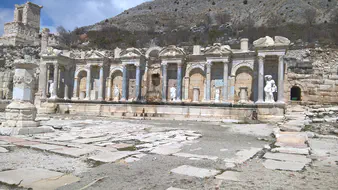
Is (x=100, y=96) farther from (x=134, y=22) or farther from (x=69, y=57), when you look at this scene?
(x=134, y=22)

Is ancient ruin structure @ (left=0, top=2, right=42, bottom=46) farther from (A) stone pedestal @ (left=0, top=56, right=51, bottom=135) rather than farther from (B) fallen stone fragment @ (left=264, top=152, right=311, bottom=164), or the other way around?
(B) fallen stone fragment @ (left=264, top=152, right=311, bottom=164)

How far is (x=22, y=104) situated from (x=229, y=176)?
876 cm

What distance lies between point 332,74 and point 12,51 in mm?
46334

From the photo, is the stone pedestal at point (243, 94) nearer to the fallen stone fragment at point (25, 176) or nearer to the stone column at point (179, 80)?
the stone column at point (179, 80)

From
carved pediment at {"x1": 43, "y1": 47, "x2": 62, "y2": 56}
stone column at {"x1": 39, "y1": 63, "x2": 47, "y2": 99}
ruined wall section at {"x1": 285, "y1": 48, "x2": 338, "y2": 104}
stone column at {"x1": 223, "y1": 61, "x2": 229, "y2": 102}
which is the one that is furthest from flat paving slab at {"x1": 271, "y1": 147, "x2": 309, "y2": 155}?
stone column at {"x1": 39, "y1": 63, "x2": 47, "y2": 99}

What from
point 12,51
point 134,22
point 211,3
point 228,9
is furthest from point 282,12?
point 12,51

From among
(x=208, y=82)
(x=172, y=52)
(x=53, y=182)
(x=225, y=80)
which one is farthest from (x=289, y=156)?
(x=172, y=52)

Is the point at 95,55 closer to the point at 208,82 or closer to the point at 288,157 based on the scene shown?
the point at 208,82

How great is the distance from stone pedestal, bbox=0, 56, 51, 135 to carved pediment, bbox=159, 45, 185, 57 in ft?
45.7

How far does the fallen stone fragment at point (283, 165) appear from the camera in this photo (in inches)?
191

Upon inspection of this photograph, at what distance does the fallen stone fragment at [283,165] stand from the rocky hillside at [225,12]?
56335 millimetres

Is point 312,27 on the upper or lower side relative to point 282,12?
lower

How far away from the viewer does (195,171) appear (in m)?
4.62

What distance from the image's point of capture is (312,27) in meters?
45.8
